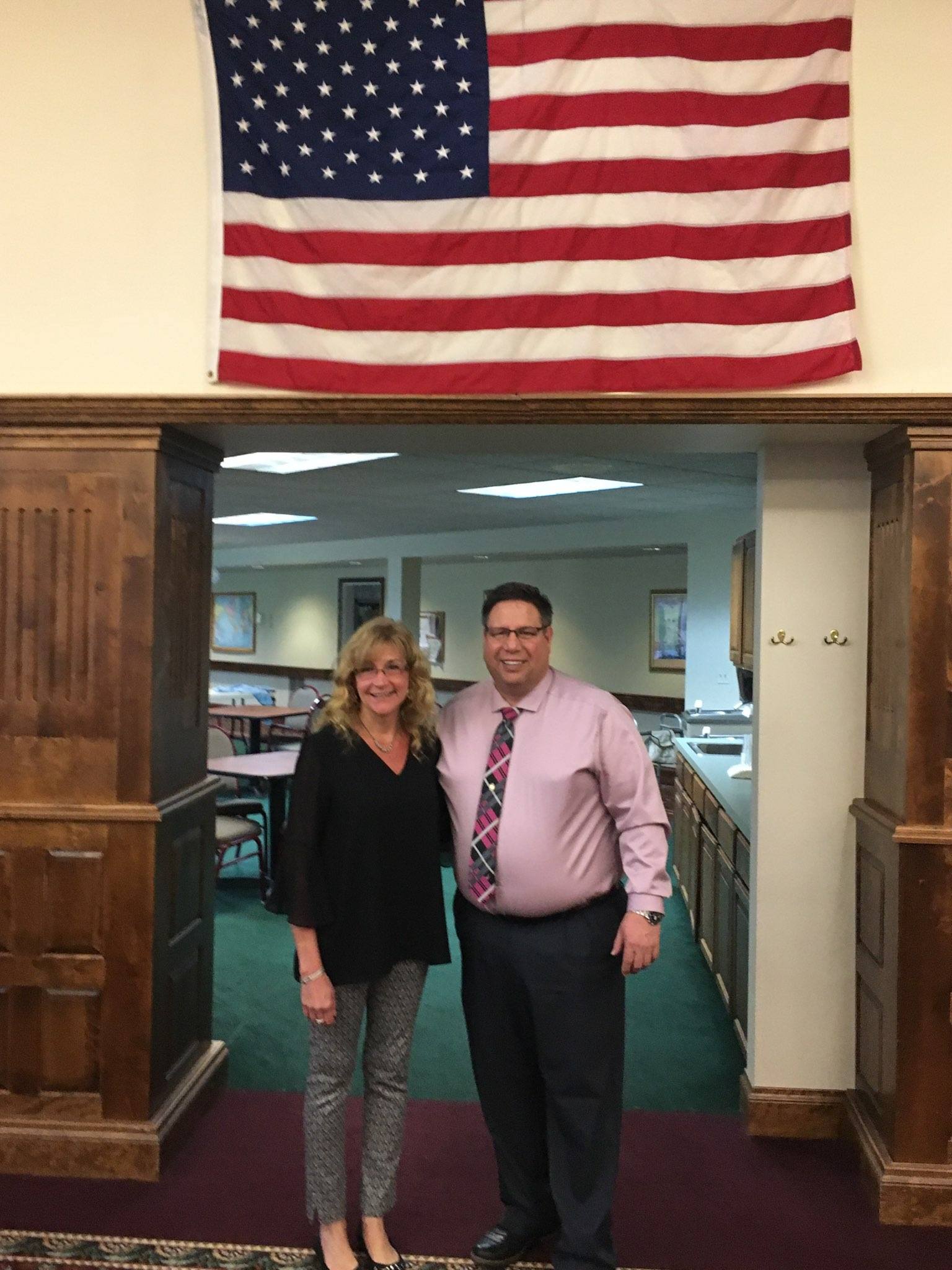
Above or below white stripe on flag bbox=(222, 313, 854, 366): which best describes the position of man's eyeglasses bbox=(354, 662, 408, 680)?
below

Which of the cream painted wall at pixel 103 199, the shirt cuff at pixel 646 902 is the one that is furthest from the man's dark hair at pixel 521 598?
the cream painted wall at pixel 103 199

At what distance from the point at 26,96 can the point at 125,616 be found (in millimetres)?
1598

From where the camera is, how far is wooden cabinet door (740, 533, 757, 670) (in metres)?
4.72

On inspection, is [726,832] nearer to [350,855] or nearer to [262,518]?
[350,855]

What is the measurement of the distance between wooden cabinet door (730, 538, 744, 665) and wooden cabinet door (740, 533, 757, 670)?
0.05m

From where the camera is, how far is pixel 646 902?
2.34 meters

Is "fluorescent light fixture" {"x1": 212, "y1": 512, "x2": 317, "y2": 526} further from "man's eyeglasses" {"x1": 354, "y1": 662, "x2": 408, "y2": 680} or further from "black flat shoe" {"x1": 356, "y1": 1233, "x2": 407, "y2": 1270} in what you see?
"black flat shoe" {"x1": 356, "y1": 1233, "x2": 407, "y2": 1270}

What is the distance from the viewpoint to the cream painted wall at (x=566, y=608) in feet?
39.7

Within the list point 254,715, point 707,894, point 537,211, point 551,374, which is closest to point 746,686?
point 707,894

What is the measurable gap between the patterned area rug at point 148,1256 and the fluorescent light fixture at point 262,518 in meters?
7.49

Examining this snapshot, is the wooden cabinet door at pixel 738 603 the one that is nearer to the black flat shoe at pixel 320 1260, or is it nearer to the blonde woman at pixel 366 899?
the blonde woman at pixel 366 899

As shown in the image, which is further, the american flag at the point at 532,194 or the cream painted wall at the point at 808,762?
the cream painted wall at the point at 808,762

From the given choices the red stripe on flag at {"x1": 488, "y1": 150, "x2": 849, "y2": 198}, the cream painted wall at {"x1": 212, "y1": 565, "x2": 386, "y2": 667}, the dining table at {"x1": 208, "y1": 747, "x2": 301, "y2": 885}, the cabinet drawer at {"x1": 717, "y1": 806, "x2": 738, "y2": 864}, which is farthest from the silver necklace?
the cream painted wall at {"x1": 212, "y1": 565, "x2": 386, "y2": 667}

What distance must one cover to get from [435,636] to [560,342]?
12021mm
